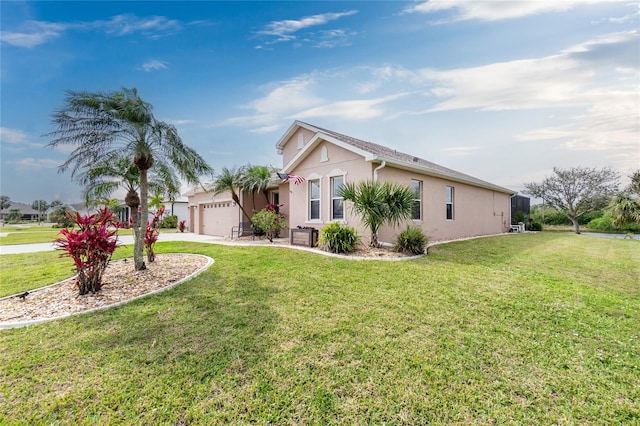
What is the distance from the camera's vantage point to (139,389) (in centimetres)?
272

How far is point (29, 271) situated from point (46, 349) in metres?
6.42

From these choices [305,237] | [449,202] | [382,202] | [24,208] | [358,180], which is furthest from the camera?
[24,208]

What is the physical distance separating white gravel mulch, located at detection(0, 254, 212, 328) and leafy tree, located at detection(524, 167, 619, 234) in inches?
1073

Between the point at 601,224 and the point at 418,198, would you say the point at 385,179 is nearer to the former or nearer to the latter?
the point at 418,198

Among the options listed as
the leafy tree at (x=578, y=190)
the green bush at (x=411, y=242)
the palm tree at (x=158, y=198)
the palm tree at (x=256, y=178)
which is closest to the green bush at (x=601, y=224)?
the leafy tree at (x=578, y=190)

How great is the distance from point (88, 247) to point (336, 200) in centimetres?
828

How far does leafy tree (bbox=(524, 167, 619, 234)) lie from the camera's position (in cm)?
2133

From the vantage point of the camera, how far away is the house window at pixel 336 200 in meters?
11.3

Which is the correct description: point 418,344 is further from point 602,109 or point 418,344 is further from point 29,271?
point 602,109

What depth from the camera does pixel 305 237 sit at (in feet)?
36.8

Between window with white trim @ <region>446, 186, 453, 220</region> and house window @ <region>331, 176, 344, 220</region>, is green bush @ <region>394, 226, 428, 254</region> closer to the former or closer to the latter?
house window @ <region>331, 176, 344, 220</region>

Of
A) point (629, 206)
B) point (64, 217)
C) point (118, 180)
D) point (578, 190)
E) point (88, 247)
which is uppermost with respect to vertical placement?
point (578, 190)

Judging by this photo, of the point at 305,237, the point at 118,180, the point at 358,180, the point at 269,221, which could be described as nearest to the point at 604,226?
the point at 358,180

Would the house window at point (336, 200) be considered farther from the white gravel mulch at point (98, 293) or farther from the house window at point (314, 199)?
the white gravel mulch at point (98, 293)
